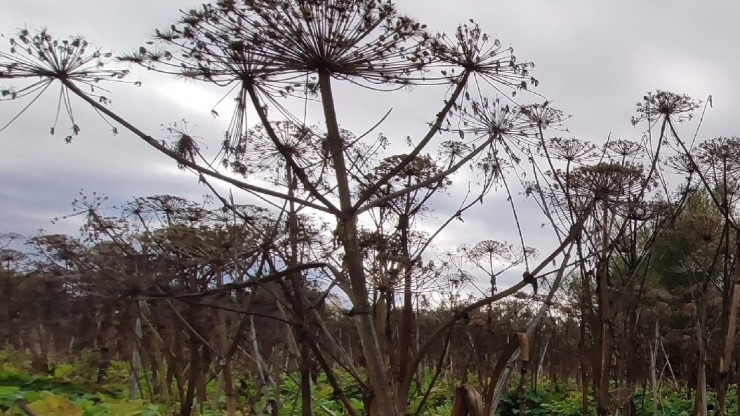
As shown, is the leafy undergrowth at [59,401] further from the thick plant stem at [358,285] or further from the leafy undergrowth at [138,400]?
the thick plant stem at [358,285]

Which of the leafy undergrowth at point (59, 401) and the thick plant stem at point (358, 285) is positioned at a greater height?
the thick plant stem at point (358, 285)

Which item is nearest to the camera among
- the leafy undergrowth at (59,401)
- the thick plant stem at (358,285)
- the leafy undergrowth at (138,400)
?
the thick plant stem at (358,285)

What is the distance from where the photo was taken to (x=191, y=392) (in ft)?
11.2

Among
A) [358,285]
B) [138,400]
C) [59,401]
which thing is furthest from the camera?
[138,400]

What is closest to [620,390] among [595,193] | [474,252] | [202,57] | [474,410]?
[595,193]

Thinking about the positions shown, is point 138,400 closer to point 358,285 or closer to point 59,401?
point 59,401

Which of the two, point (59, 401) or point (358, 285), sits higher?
point (358, 285)

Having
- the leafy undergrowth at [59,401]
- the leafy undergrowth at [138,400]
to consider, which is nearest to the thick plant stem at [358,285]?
the leafy undergrowth at [138,400]

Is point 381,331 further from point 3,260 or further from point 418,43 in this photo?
point 3,260

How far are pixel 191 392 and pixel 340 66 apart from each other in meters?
1.89

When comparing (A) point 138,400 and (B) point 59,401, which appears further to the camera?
(A) point 138,400

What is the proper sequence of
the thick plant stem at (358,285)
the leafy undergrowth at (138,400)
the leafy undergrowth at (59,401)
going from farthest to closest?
the leafy undergrowth at (138,400)
the leafy undergrowth at (59,401)
the thick plant stem at (358,285)

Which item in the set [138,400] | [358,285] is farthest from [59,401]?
[358,285]

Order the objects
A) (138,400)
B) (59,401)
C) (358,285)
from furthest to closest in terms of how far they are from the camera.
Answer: (138,400) → (59,401) → (358,285)
